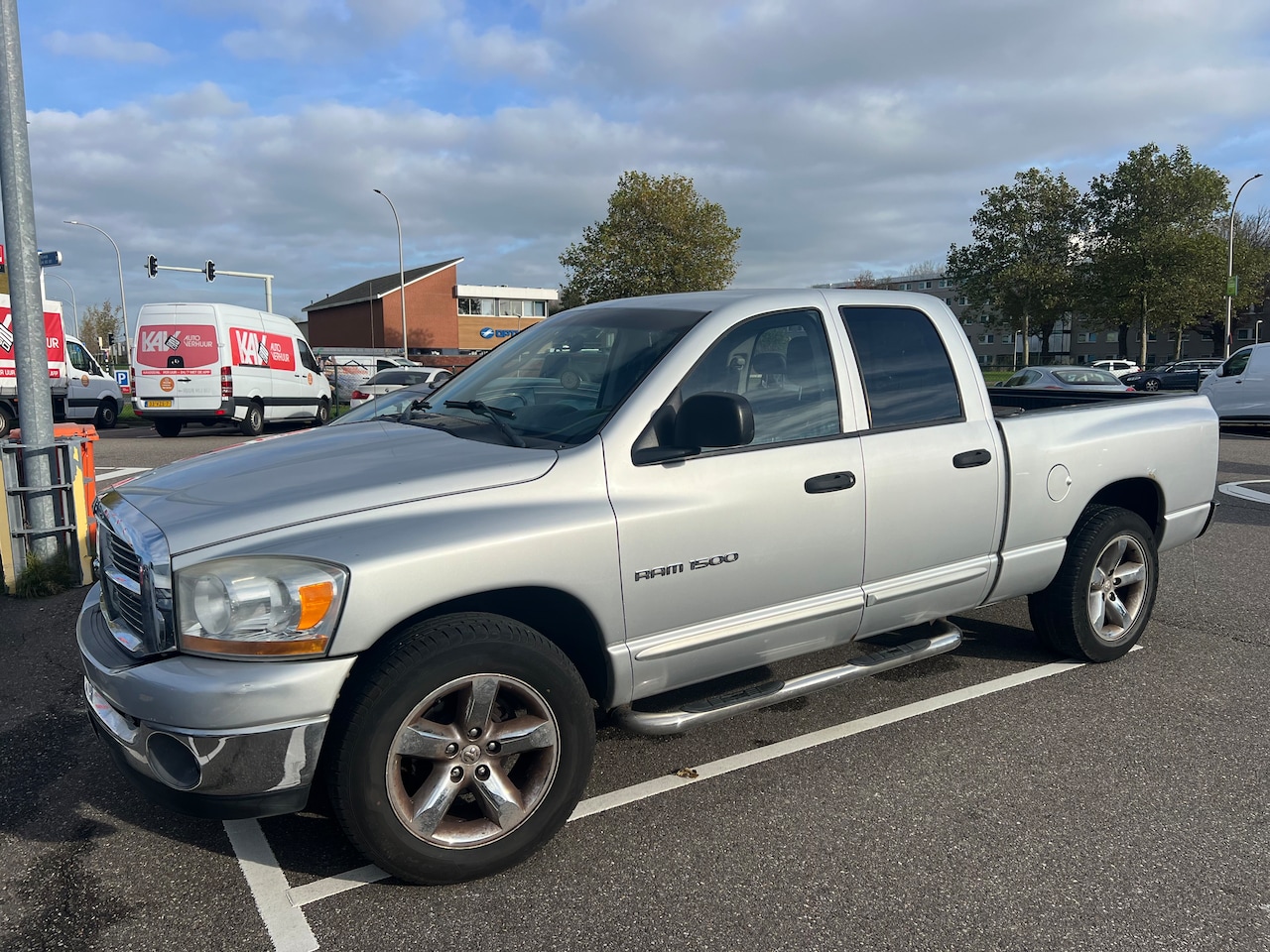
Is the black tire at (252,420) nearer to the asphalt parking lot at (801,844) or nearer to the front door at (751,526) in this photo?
the asphalt parking lot at (801,844)

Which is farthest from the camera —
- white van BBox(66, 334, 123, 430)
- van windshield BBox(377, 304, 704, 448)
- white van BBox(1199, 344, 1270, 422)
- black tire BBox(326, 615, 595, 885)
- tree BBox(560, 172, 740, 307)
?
tree BBox(560, 172, 740, 307)

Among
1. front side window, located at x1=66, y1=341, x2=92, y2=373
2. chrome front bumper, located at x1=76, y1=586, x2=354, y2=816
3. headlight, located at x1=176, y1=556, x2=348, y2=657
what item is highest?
front side window, located at x1=66, y1=341, x2=92, y2=373

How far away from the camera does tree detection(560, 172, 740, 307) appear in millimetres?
39812

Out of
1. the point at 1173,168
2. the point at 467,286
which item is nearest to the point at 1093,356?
the point at 1173,168

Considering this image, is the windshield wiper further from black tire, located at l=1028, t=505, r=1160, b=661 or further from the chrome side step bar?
black tire, located at l=1028, t=505, r=1160, b=661

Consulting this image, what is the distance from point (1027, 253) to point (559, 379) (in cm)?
5797

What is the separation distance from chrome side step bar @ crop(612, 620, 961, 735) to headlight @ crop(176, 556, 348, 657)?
1.10 m

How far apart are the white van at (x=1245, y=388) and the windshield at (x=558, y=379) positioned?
1789 centimetres

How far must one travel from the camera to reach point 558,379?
3.61 metres

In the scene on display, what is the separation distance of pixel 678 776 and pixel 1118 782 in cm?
162

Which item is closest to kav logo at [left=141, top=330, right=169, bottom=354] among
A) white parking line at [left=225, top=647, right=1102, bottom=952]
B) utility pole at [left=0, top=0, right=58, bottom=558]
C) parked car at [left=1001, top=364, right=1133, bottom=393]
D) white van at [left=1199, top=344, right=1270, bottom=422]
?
utility pole at [left=0, top=0, right=58, bottom=558]

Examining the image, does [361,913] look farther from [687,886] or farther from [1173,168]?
[1173,168]

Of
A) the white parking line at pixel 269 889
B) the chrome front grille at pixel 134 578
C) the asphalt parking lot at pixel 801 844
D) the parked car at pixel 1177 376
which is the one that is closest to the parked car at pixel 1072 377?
the asphalt parking lot at pixel 801 844

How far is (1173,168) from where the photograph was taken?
4697 centimetres
